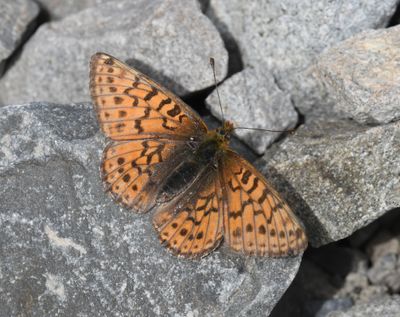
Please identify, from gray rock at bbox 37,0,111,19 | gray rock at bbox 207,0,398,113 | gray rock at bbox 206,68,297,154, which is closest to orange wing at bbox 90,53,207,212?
gray rock at bbox 206,68,297,154

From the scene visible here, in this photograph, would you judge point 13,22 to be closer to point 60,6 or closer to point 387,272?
A: point 60,6

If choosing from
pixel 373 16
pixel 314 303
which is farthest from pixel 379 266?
pixel 373 16

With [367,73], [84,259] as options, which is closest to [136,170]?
[84,259]

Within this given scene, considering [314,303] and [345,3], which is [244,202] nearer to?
[314,303]

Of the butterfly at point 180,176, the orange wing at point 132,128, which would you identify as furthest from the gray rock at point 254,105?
the orange wing at point 132,128

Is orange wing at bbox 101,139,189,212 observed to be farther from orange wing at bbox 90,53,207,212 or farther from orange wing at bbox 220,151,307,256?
orange wing at bbox 220,151,307,256

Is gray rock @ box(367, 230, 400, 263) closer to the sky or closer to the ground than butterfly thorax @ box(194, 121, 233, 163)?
closer to the ground
